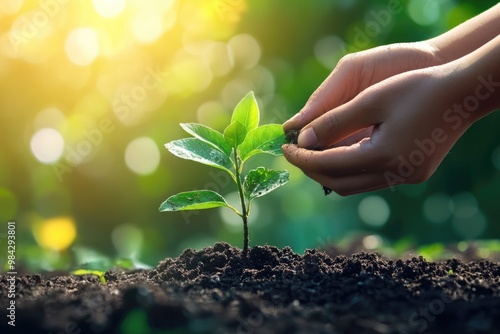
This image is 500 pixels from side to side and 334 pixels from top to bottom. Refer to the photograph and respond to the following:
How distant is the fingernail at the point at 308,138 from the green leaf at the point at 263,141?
0.20 feet

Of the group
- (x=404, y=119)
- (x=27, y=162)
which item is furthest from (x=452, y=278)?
(x=27, y=162)

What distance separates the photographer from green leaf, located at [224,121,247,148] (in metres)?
1.58

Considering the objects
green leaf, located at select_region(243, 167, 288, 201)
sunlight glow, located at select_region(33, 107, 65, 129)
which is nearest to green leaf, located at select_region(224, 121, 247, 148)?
green leaf, located at select_region(243, 167, 288, 201)

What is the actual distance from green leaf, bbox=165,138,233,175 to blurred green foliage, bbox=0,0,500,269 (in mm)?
1394

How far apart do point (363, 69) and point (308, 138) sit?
19.5 inches

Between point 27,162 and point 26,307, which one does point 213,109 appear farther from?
point 26,307

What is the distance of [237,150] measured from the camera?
1.65 m

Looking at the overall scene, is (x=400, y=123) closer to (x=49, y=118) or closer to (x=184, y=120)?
(x=184, y=120)

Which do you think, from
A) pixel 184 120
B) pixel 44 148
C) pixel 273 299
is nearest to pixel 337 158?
pixel 273 299

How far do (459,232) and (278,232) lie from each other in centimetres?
116

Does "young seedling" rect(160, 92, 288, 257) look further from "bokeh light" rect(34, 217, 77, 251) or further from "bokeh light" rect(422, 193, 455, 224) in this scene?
"bokeh light" rect(422, 193, 455, 224)

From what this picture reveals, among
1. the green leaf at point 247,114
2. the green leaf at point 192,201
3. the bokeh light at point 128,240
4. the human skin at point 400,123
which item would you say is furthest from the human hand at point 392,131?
the bokeh light at point 128,240

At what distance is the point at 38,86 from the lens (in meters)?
3.08

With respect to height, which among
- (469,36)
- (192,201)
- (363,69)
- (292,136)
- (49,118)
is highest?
(49,118)
